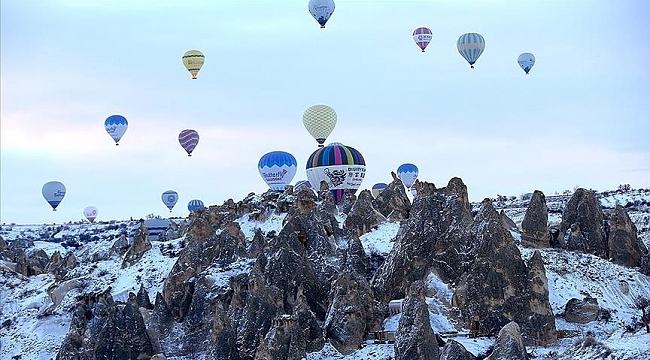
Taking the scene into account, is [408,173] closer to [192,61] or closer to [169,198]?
[192,61]

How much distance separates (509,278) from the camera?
60.7 meters

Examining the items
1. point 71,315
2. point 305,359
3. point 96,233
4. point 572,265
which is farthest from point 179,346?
point 96,233

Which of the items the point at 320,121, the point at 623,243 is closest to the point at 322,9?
the point at 320,121

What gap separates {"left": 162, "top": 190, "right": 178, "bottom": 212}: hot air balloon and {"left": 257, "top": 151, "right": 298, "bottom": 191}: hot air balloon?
4802cm

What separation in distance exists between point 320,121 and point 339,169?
527 inches

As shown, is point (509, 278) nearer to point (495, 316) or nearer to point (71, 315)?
point (495, 316)

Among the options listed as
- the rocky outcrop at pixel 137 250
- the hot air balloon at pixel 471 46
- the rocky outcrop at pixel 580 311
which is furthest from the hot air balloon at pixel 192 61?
the rocky outcrop at pixel 580 311

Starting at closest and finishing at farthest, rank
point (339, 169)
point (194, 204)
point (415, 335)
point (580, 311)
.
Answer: point (415, 335), point (580, 311), point (339, 169), point (194, 204)

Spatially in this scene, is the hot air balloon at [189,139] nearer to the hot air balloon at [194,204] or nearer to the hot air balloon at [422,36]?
the hot air balloon at [422,36]

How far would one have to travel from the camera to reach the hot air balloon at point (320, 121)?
352 feet

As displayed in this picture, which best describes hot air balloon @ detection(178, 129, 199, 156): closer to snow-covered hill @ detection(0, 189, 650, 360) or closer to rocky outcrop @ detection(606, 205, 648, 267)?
snow-covered hill @ detection(0, 189, 650, 360)

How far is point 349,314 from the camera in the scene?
60062 mm

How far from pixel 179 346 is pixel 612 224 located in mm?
26869

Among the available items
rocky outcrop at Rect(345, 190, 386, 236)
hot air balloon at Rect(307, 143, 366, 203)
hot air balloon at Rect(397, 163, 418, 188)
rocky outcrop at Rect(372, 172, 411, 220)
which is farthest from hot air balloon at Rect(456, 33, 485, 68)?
rocky outcrop at Rect(345, 190, 386, 236)
